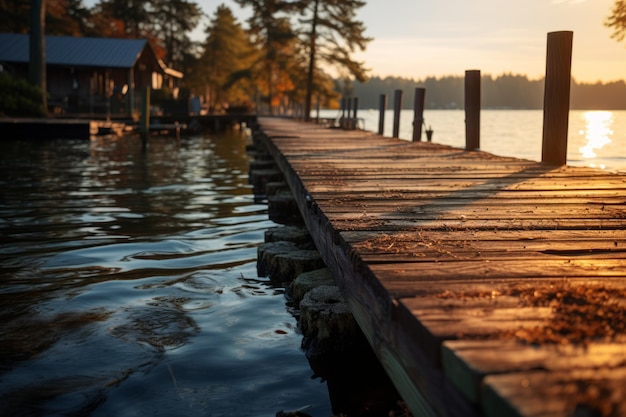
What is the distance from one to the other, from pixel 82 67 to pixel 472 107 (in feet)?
108

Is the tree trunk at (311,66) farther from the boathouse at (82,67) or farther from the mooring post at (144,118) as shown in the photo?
the mooring post at (144,118)

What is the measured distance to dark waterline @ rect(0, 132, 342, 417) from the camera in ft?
11.1

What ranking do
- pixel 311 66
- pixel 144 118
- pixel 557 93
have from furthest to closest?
pixel 311 66 → pixel 144 118 → pixel 557 93

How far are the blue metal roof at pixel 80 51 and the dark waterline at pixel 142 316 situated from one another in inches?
1163

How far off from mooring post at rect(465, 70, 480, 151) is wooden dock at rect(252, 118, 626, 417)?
215 inches

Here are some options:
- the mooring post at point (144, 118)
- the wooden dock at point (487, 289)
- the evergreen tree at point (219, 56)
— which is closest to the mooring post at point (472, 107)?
the wooden dock at point (487, 289)

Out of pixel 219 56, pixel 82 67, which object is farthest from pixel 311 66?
pixel 219 56

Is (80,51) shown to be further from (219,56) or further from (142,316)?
(142,316)

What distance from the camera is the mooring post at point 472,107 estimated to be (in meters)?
10.4

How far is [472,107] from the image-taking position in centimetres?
1062

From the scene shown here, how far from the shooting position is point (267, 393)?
346 centimetres

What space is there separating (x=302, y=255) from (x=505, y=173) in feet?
8.81

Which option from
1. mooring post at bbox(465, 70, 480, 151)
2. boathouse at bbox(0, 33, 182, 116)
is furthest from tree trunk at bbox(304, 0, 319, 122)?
mooring post at bbox(465, 70, 480, 151)

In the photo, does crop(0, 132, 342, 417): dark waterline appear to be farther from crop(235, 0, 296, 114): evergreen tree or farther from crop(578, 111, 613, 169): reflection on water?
crop(235, 0, 296, 114): evergreen tree
